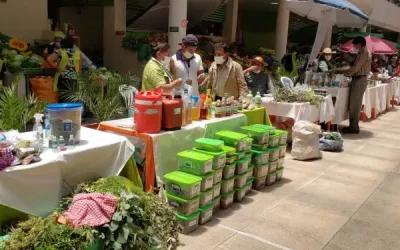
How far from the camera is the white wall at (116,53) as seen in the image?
9.93 metres

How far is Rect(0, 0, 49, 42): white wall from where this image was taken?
299 inches

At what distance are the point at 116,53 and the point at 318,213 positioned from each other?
292 inches

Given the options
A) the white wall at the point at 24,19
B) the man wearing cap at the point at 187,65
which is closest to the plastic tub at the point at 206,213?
the man wearing cap at the point at 187,65

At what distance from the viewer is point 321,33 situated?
335 inches

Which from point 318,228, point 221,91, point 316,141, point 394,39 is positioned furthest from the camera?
point 394,39

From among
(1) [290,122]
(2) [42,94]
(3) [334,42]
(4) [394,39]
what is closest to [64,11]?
(2) [42,94]

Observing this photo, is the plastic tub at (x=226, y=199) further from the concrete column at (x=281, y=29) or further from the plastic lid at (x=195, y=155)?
the concrete column at (x=281, y=29)

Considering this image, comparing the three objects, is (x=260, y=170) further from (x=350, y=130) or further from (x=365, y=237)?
(x=350, y=130)

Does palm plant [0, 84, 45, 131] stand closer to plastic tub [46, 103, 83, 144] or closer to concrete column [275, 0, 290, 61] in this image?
plastic tub [46, 103, 83, 144]

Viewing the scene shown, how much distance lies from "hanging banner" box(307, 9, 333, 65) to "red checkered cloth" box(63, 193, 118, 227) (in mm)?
6766

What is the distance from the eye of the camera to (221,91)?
226 inches

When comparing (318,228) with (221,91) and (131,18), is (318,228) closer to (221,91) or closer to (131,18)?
(221,91)

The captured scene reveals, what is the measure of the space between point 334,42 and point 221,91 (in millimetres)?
17999

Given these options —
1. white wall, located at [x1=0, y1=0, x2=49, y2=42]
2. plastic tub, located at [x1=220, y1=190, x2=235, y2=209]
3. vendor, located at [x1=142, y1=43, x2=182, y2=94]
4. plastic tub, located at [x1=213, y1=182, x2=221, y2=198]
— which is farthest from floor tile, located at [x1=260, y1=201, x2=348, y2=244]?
white wall, located at [x1=0, y1=0, x2=49, y2=42]
